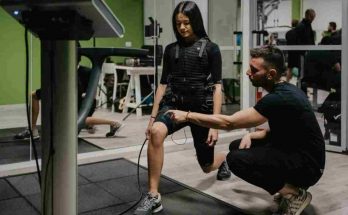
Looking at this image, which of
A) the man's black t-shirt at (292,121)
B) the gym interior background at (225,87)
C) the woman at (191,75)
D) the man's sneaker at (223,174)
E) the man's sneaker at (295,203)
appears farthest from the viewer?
the man's sneaker at (223,174)

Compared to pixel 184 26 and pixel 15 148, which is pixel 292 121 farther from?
pixel 15 148

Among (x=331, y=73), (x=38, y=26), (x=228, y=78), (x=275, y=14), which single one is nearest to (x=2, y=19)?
(x=38, y=26)

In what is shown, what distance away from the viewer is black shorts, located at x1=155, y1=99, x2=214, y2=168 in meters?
2.40

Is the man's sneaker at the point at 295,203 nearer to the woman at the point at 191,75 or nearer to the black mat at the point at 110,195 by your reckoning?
the black mat at the point at 110,195

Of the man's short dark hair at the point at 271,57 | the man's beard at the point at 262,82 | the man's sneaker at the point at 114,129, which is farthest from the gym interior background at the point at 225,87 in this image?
the man's short dark hair at the point at 271,57

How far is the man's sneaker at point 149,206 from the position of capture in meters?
2.30

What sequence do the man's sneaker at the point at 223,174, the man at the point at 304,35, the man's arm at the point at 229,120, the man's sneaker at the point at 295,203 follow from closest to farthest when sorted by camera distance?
the man's arm at the point at 229,120 → the man's sneaker at the point at 295,203 → the man's sneaker at the point at 223,174 → the man at the point at 304,35

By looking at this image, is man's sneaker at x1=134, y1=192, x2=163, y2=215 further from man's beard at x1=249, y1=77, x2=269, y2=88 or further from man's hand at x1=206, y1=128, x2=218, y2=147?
man's beard at x1=249, y1=77, x2=269, y2=88

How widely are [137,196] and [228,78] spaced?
3847mm

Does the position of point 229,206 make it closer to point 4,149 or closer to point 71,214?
point 71,214

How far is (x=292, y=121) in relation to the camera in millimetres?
2205

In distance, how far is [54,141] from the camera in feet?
3.12

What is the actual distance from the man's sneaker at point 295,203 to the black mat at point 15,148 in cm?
197

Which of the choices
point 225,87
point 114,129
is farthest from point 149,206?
point 225,87
